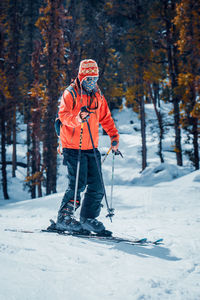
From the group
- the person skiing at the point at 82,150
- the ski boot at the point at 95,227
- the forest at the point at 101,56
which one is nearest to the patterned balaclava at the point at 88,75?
the person skiing at the point at 82,150

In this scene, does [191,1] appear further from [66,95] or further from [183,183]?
[66,95]

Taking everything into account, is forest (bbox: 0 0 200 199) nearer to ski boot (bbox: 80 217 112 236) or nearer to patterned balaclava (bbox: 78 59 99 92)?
patterned balaclava (bbox: 78 59 99 92)

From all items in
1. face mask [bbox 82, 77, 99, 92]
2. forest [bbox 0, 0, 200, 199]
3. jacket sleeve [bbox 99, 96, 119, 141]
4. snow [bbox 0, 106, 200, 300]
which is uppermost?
forest [bbox 0, 0, 200, 199]

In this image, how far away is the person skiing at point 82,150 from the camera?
405 centimetres

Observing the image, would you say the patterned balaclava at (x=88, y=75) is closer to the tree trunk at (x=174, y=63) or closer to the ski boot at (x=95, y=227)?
the ski boot at (x=95, y=227)

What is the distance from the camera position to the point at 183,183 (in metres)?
9.38

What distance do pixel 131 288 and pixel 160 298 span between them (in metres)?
0.23

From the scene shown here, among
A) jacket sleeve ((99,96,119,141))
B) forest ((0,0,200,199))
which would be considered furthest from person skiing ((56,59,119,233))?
forest ((0,0,200,199))

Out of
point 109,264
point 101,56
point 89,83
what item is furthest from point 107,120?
point 101,56

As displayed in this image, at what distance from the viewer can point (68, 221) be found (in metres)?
4.07

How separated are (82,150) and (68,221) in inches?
41.0

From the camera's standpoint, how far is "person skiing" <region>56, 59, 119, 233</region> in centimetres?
405

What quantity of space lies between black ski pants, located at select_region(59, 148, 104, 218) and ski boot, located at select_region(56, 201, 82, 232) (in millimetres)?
67

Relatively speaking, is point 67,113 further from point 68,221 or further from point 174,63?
point 174,63
